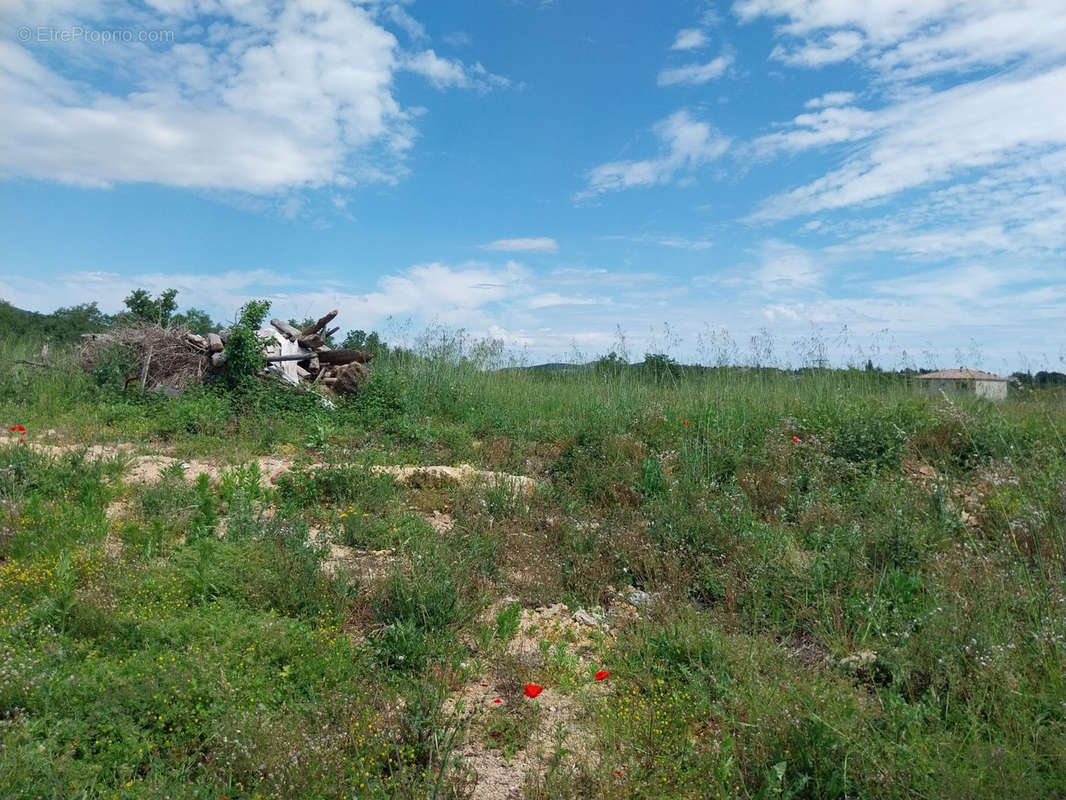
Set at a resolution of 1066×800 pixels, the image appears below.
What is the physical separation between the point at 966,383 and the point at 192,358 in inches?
429

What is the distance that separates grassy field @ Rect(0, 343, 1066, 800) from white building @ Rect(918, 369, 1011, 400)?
1322mm

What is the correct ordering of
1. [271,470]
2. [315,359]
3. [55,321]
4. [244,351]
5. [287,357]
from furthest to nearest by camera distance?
1. [55,321]
2. [315,359]
3. [287,357]
4. [244,351]
5. [271,470]

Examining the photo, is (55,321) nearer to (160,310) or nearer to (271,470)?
(160,310)

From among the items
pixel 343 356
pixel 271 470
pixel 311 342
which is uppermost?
pixel 311 342

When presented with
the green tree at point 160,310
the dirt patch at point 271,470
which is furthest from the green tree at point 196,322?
the dirt patch at point 271,470

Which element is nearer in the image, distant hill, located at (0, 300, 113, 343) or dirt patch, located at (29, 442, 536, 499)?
dirt patch, located at (29, 442, 536, 499)

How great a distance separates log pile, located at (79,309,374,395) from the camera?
35.4 feet

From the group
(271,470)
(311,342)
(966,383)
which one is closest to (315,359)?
(311,342)

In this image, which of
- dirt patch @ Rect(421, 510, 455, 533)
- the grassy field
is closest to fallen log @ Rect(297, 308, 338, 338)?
the grassy field

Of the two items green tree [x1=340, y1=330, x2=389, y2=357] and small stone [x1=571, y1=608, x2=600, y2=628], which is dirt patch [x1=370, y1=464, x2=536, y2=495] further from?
green tree [x1=340, y1=330, x2=389, y2=357]

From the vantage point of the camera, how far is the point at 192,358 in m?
10.9

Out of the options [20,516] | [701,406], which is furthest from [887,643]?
[20,516]

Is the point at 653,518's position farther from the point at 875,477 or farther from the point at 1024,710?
the point at 1024,710

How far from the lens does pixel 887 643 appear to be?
11.9 feet
